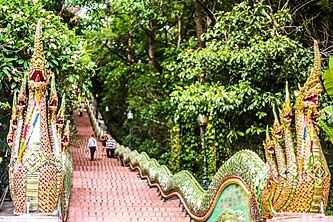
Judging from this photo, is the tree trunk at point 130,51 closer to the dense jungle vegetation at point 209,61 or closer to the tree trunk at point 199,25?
the dense jungle vegetation at point 209,61

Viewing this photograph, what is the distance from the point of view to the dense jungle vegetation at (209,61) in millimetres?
12414

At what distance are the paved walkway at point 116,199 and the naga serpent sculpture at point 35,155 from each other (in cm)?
517

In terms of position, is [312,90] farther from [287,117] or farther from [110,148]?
[110,148]

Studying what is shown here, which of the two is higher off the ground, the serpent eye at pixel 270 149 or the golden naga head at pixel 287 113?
the golden naga head at pixel 287 113

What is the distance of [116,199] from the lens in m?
14.4

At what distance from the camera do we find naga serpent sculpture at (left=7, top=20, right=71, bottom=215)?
22.4 feet

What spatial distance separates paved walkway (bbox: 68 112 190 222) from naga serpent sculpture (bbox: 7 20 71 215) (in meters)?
5.17

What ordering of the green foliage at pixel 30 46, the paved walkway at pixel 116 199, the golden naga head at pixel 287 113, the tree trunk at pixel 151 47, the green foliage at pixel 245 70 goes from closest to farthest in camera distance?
the golden naga head at pixel 287 113, the green foliage at pixel 30 46, the paved walkway at pixel 116 199, the green foliage at pixel 245 70, the tree trunk at pixel 151 47

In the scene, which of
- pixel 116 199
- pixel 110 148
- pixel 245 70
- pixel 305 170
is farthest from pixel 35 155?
pixel 110 148

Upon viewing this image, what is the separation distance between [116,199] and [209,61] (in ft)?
15.1

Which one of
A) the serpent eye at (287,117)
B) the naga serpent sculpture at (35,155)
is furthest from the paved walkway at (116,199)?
the serpent eye at (287,117)

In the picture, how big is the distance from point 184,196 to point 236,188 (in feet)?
11.4

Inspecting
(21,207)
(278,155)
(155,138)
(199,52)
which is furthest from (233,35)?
(155,138)

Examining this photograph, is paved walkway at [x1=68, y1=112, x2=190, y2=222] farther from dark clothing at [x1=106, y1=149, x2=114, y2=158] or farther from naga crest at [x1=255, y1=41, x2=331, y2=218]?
naga crest at [x1=255, y1=41, x2=331, y2=218]
